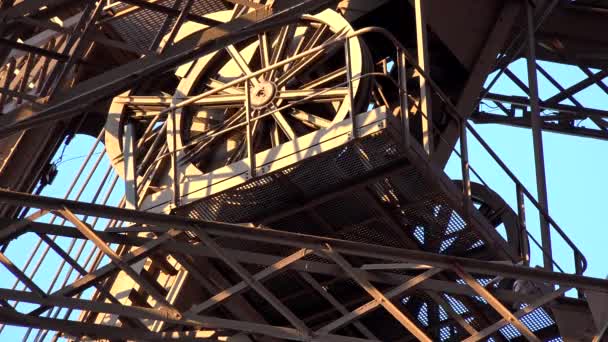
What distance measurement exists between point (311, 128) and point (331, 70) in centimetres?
96

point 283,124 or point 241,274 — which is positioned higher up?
point 283,124

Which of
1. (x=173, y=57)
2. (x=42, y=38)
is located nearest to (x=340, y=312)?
(x=173, y=57)

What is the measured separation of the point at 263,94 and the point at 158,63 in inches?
94.6

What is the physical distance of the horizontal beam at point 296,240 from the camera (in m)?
14.9

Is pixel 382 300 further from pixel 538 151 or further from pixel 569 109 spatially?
pixel 569 109

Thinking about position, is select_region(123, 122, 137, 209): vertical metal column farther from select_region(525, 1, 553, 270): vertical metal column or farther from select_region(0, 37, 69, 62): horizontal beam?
select_region(525, 1, 553, 270): vertical metal column

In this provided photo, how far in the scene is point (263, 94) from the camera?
17.7 metres

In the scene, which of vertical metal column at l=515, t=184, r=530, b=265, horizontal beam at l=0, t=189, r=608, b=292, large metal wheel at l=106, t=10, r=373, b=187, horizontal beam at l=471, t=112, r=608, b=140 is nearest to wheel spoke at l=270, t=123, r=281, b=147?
large metal wheel at l=106, t=10, r=373, b=187

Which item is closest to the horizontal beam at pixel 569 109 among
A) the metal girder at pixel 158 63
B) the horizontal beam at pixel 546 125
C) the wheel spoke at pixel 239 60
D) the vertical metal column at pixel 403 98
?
the horizontal beam at pixel 546 125

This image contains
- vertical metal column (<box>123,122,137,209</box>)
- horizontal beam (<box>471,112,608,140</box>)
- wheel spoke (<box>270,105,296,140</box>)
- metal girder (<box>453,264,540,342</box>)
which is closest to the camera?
metal girder (<box>453,264,540,342</box>)

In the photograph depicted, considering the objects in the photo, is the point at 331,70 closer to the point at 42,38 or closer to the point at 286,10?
the point at 286,10

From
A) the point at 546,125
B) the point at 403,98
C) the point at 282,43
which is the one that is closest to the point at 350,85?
the point at 403,98

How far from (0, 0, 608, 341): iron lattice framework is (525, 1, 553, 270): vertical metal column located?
25mm

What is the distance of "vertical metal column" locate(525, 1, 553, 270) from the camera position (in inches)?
727
